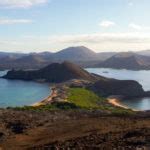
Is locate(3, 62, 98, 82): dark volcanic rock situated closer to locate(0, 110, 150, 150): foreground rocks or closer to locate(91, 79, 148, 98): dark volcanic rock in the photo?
locate(91, 79, 148, 98): dark volcanic rock

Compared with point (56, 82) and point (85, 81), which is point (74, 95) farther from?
point (56, 82)

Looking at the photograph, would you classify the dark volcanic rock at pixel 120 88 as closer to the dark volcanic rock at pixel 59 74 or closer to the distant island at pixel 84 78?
the distant island at pixel 84 78

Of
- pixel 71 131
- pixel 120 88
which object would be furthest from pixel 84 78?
pixel 71 131

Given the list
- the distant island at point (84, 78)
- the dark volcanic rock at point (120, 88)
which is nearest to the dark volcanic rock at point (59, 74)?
the distant island at point (84, 78)

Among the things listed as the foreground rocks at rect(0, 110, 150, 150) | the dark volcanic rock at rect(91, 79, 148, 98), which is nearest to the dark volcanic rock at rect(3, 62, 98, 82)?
the dark volcanic rock at rect(91, 79, 148, 98)

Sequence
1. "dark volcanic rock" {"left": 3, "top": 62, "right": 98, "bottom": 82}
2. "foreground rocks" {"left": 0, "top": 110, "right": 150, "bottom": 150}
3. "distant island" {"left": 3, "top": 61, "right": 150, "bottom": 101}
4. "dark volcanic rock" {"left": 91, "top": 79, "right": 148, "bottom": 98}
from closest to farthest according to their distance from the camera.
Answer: "foreground rocks" {"left": 0, "top": 110, "right": 150, "bottom": 150} < "dark volcanic rock" {"left": 91, "top": 79, "right": 148, "bottom": 98} < "distant island" {"left": 3, "top": 61, "right": 150, "bottom": 101} < "dark volcanic rock" {"left": 3, "top": 62, "right": 98, "bottom": 82}
